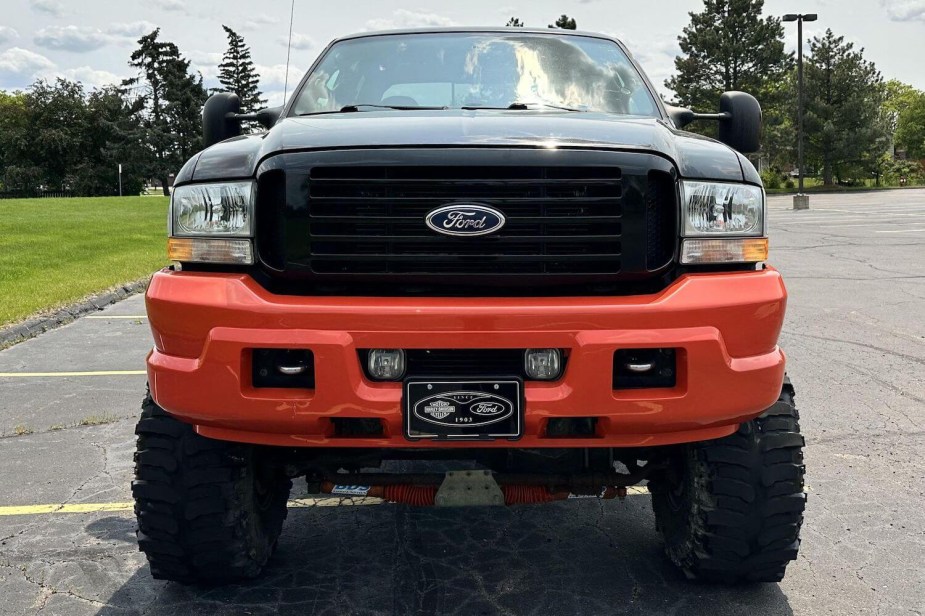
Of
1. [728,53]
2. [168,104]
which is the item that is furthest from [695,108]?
[168,104]

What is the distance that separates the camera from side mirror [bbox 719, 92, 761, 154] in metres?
3.88

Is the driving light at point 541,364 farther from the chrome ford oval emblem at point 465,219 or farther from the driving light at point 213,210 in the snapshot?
the driving light at point 213,210

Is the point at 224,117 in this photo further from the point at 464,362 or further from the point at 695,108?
the point at 695,108

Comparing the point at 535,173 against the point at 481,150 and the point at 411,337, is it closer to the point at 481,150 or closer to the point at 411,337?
the point at 481,150

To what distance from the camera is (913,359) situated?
6.55 m

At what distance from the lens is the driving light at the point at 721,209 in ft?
8.50

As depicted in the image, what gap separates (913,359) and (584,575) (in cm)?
460

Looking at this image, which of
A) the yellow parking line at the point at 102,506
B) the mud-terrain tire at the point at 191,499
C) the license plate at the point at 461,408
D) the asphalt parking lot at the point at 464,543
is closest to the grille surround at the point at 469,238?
the license plate at the point at 461,408

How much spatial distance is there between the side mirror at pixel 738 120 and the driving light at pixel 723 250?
1350 millimetres

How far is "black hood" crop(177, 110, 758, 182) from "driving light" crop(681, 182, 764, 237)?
35mm

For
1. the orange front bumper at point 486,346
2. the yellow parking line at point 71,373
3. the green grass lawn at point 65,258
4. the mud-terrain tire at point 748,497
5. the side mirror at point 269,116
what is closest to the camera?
the orange front bumper at point 486,346

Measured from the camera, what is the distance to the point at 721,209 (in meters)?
2.63

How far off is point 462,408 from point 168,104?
86710 mm

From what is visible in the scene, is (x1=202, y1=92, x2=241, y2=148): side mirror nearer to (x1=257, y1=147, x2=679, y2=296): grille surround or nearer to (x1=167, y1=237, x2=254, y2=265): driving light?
(x1=167, y1=237, x2=254, y2=265): driving light
